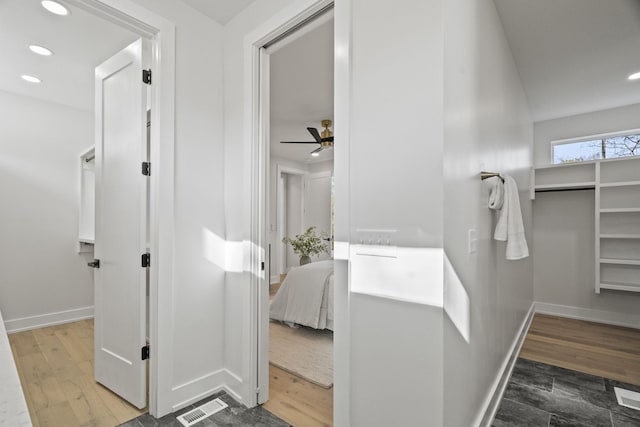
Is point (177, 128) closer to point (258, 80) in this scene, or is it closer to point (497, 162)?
point (258, 80)

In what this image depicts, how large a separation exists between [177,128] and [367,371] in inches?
74.6

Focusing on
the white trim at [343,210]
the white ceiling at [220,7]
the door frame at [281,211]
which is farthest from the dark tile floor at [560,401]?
the door frame at [281,211]

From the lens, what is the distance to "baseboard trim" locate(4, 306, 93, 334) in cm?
342

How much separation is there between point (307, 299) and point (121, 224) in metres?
2.10

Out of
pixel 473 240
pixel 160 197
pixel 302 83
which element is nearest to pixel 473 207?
pixel 473 240

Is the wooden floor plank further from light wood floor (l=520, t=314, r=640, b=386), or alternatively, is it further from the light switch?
light wood floor (l=520, t=314, r=640, b=386)

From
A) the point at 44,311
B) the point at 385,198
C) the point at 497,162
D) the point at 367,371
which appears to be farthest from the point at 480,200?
the point at 44,311

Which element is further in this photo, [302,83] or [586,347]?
[302,83]

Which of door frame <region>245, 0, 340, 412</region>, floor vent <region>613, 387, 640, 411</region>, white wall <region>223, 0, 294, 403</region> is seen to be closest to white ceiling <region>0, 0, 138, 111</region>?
white wall <region>223, 0, 294, 403</region>

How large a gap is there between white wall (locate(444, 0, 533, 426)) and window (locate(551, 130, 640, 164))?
2281mm

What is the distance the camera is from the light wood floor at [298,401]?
6.38 feet

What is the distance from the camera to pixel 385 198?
1.40 metres

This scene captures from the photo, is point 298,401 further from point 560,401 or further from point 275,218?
point 275,218

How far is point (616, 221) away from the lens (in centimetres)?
360
